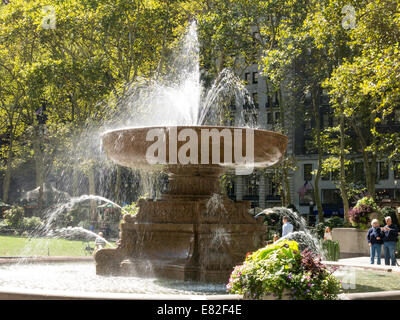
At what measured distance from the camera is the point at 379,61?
17.3 meters

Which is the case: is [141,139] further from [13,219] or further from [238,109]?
[238,109]

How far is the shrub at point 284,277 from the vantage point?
5.25m

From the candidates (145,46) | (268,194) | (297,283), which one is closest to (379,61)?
(297,283)

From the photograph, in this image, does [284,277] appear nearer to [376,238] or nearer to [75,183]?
[376,238]

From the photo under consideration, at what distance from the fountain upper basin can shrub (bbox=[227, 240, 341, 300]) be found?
3336 millimetres

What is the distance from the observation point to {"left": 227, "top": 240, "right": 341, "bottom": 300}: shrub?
5.25m

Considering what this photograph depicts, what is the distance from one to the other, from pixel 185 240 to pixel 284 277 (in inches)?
161

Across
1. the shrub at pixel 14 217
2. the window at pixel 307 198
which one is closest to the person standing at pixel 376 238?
the shrub at pixel 14 217

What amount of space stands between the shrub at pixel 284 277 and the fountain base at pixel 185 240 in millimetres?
3274

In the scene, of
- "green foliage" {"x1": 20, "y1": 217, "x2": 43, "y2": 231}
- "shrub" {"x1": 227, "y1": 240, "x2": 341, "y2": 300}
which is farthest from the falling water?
"green foliage" {"x1": 20, "y1": 217, "x2": 43, "y2": 231}

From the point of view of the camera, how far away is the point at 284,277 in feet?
17.3

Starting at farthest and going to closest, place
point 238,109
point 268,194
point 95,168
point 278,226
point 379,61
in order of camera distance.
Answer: point 268,194 < point 238,109 < point 95,168 < point 278,226 < point 379,61

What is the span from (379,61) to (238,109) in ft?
115
